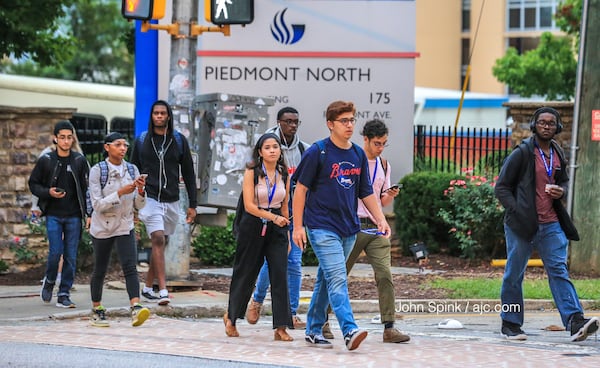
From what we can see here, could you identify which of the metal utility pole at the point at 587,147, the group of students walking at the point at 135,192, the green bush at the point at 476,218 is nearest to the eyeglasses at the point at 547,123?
the group of students walking at the point at 135,192

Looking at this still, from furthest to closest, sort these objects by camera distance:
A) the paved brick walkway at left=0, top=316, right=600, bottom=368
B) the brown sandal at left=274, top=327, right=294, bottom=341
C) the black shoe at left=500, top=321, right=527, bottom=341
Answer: the black shoe at left=500, top=321, right=527, bottom=341 → the brown sandal at left=274, top=327, right=294, bottom=341 → the paved brick walkway at left=0, top=316, right=600, bottom=368

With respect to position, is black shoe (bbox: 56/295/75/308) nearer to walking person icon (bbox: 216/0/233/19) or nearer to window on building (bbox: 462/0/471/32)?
walking person icon (bbox: 216/0/233/19)

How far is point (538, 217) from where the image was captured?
33.0 ft

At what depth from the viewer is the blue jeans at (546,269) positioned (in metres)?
10.0

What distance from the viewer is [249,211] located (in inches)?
385

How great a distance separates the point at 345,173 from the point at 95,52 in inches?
2139

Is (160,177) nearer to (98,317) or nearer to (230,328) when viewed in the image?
(98,317)

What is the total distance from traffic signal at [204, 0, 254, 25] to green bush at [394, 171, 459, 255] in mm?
5475

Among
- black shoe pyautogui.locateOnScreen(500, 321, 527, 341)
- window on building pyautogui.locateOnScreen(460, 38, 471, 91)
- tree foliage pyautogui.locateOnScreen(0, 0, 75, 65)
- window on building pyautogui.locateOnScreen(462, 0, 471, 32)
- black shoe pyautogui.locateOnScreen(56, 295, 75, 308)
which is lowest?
black shoe pyautogui.locateOnScreen(56, 295, 75, 308)

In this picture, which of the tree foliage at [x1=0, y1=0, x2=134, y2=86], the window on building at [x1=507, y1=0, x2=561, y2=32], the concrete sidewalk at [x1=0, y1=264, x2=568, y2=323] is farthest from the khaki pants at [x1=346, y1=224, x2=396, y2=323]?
the window on building at [x1=507, y1=0, x2=561, y2=32]

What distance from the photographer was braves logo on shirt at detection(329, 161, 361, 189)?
923 cm

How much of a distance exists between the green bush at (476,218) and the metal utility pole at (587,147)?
1.52 meters

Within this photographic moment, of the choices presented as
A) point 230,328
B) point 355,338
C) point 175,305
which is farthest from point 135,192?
point 355,338

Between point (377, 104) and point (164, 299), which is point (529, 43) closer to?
point (377, 104)
